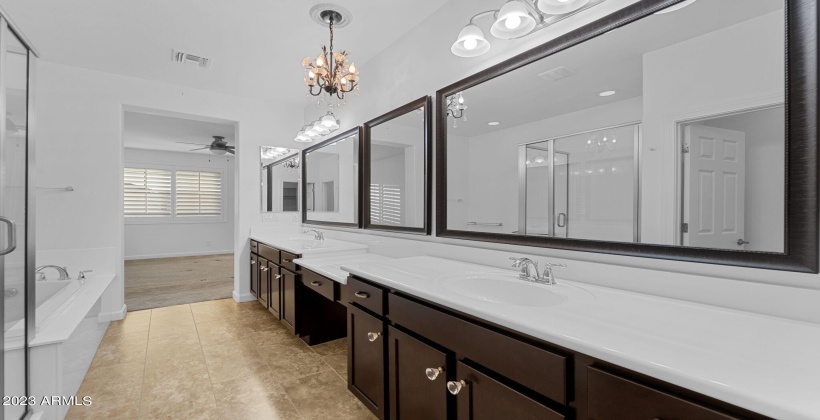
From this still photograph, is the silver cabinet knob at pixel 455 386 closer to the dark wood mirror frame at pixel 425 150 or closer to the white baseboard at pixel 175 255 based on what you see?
the dark wood mirror frame at pixel 425 150

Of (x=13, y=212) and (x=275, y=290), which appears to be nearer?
(x=13, y=212)

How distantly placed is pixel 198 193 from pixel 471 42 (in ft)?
27.5

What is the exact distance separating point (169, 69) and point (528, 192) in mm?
3675

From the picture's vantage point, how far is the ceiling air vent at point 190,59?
3.03 m

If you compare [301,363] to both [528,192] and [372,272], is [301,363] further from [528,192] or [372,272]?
[528,192]

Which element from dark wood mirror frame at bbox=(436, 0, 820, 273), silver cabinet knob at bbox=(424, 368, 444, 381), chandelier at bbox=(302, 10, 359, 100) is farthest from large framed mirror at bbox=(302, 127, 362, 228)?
dark wood mirror frame at bbox=(436, 0, 820, 273)

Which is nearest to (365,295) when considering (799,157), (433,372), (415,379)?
(415,379)

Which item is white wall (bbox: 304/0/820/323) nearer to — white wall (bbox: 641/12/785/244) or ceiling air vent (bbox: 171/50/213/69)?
white wall (bbox: 641/12/785/244)

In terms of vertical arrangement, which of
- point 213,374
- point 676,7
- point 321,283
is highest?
point 676,7

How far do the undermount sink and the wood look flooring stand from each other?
3978 mm

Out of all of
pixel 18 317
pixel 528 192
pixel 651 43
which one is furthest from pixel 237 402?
pixel 651 43

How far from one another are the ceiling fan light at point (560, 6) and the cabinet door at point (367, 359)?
1594 mm

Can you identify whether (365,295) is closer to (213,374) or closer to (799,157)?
(213,374)

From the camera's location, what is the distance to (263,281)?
144 inches
